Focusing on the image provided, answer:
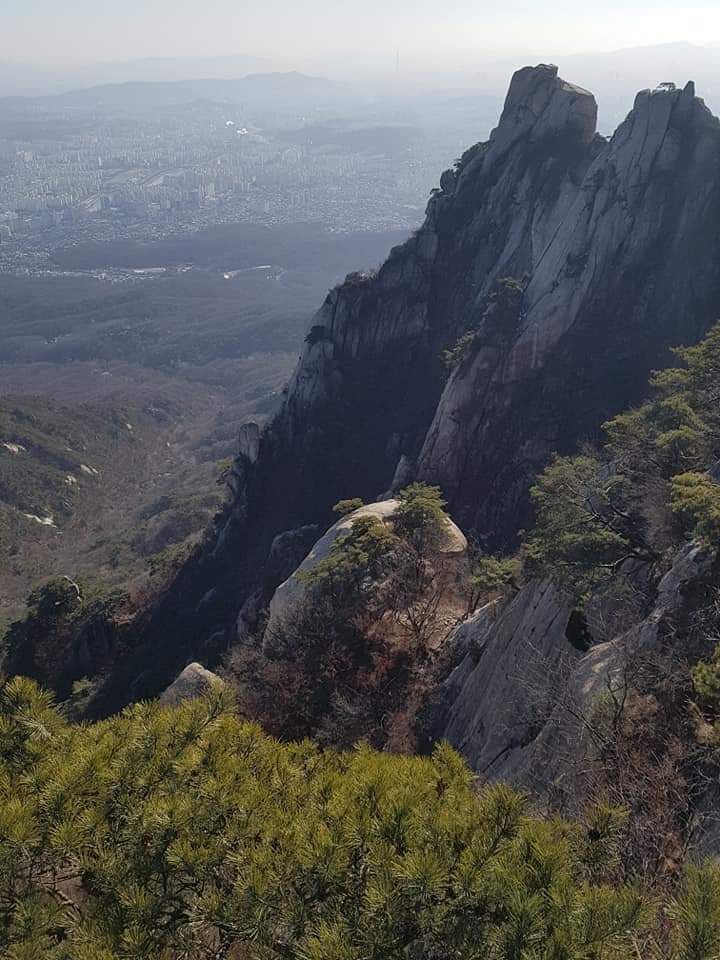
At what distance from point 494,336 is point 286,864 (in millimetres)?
35496

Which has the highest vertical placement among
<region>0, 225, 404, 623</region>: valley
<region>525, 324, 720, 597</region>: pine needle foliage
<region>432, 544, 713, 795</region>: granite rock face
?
<region>525, 324, 720, 597</region>: pine needle foliage

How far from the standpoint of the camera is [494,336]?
38188mm

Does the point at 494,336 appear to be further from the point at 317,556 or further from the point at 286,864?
the point at 286,864

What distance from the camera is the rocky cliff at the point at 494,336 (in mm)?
35094

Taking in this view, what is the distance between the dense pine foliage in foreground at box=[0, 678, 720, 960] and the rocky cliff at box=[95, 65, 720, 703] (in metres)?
24.9

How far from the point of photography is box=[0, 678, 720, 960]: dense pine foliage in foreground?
182 inches

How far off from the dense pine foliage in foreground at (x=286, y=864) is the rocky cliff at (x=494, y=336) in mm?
24866

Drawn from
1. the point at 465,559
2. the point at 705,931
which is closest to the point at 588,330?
the point at 465,559

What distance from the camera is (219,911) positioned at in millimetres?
A: 5219

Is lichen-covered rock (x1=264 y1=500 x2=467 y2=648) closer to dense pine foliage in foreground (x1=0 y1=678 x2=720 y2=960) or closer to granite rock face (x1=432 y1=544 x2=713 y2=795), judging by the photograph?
granite rock face (x1=432 y1=544 x2=713 y2=795)

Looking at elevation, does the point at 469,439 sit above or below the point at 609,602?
below

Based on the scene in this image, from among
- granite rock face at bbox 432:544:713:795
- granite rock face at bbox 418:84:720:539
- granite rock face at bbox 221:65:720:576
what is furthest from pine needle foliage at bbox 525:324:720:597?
granite rock face at bbox 418:84:720:539

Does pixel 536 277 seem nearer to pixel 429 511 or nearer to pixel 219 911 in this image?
pixel 429 511

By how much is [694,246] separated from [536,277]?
851 centimetres
